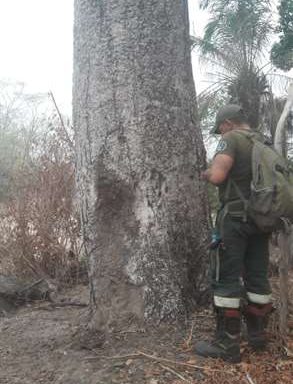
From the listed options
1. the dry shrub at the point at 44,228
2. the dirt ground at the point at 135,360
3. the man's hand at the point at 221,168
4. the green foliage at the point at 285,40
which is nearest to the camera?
the dirt ground at the point at 135,360

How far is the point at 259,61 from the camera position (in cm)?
1845

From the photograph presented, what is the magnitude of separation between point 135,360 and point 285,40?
1284 centimetres

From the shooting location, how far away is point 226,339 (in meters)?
4.00

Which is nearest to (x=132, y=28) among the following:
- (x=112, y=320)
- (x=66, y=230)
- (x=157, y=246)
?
(x=157, y=246)

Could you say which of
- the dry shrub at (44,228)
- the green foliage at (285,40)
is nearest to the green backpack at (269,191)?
the dry shrub at (44,228)

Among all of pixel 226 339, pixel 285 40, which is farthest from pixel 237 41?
pixel 226 339

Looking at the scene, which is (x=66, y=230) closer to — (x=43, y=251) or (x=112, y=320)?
(x=43, y=251)

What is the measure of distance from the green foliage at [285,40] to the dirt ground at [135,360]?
474 inches

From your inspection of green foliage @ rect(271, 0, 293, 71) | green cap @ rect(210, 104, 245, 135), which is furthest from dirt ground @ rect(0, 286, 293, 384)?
green foliage @ rect(271, 0, 293, 71)

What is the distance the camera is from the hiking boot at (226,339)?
13.1ft

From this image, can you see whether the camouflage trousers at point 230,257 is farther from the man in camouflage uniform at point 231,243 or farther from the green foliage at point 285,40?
the green foliage at point 285,40

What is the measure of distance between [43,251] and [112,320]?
3116 millimetres

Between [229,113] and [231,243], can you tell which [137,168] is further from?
[231,243]

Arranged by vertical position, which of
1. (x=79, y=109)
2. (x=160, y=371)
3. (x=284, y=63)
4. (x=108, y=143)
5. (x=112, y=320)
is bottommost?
(x=160, y=371)
